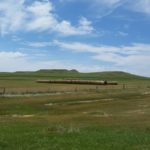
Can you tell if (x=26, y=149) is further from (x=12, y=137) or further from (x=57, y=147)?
(x=12, y=137)

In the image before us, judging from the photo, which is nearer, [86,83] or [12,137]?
[12,137]

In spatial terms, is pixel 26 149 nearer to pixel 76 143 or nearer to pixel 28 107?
pixel 76 143

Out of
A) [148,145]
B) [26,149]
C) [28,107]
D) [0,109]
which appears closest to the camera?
[26,149]

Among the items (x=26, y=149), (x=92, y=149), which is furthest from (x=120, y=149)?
(x=26, y=149)

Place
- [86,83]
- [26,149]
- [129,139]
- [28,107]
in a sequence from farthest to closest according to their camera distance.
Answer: [86,83], [28,107], [129,139], [26,149]

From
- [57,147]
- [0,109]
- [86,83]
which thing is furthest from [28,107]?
[86,83]

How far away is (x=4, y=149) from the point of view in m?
19.2

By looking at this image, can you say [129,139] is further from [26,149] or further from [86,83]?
[86,83]

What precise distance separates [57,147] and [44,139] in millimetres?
2519

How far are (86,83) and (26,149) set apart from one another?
4780 inches

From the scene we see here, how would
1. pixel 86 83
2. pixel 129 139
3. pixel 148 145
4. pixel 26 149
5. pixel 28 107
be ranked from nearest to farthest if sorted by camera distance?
pixel 26 149
pixel 148 145
pixel 129 139
pixel 28 107
pixel 86 83

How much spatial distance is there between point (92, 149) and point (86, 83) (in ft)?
397

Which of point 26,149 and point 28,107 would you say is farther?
point 28,107

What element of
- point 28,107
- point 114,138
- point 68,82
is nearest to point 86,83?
point 68,82
